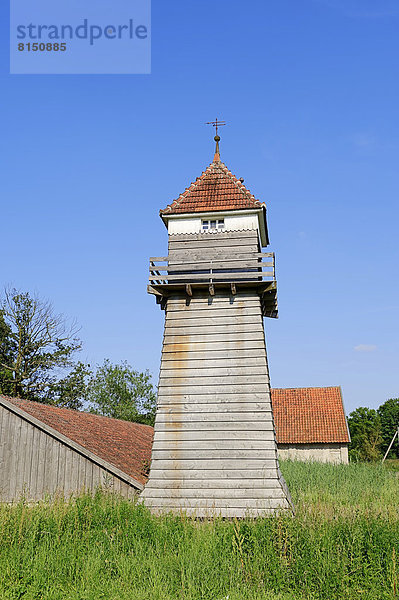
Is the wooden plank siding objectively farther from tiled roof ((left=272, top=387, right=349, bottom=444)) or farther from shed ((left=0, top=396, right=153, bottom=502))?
tiled roof ((left=272, top=387, right=349, bottom=444))

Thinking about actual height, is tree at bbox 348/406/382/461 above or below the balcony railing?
below

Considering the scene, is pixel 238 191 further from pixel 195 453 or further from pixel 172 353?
pixel 195 453

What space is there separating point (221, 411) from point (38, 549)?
612 centimetres

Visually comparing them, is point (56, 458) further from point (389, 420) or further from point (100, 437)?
point (389, 420)

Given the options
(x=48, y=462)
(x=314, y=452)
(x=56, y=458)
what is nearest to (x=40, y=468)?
(x=48, y=462)

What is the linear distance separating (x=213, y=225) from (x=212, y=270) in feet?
5.15

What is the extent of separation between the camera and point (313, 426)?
1307 inches

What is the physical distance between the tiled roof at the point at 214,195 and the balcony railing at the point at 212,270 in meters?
1.73

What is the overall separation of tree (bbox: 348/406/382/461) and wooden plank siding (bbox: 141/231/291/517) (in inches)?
982

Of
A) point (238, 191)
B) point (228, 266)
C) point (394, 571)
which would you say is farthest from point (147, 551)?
point (238, 191)

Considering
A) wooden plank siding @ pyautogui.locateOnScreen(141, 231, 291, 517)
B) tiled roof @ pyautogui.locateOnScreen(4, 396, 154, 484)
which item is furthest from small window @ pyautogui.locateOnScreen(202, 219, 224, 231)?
tiled roof @ pyautogui.locateOnScreen(4, 396, 154, 484)

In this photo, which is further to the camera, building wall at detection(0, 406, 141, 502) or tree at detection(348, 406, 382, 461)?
tree at detection(348, 406, 382, 461)

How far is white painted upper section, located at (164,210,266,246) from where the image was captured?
16250 millimetres

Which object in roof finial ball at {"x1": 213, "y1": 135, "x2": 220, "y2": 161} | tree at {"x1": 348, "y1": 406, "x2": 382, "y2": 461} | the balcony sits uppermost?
roof finial ball at {"x1": 213, "y1": 135, "x2": 220, "y2": 161}
